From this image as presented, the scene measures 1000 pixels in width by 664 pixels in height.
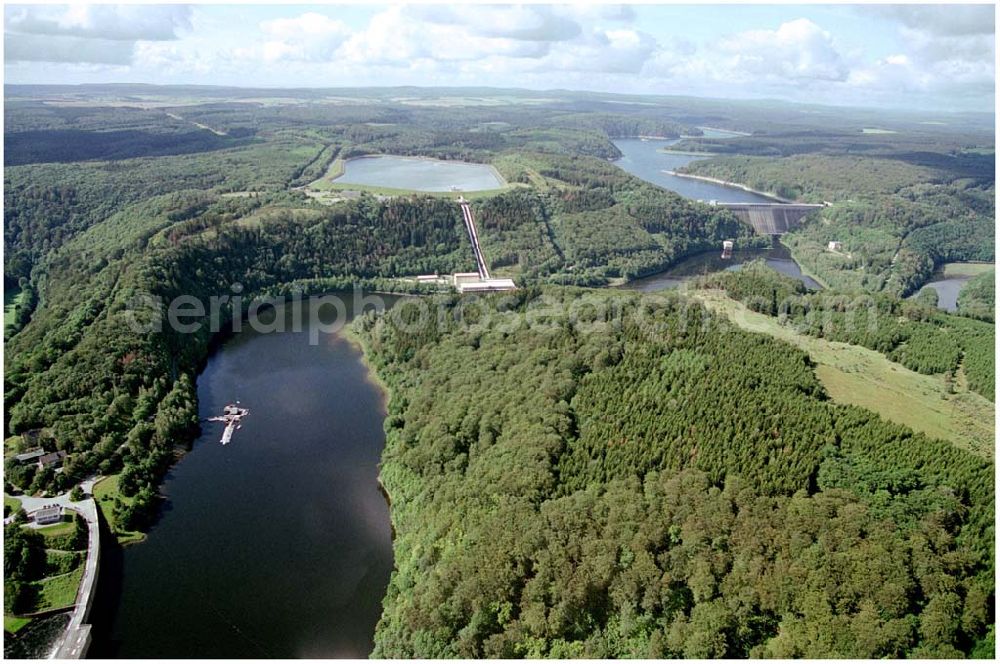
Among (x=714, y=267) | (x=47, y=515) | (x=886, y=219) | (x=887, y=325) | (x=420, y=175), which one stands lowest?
(x=47, y=515)

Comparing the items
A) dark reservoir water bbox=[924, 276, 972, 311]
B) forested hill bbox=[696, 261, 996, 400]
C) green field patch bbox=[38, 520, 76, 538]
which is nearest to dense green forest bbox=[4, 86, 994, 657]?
forested hill bbox=[696, 261, 996, 400]

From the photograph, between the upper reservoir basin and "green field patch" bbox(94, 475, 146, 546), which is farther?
the upper reservoir basin

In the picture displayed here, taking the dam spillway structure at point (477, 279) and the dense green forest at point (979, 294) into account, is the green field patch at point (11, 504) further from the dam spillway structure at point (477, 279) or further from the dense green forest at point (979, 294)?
the dense green forest at point (979, 294)

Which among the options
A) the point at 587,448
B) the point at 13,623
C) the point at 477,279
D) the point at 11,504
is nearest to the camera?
the point at 13,623

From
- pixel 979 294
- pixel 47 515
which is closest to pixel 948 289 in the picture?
pixel 979 294

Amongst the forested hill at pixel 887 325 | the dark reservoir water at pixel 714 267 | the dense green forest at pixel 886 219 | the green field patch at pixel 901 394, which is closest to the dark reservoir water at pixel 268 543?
the green field patch at pixel 901 394

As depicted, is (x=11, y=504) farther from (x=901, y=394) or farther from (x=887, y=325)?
(x=887, y=325)

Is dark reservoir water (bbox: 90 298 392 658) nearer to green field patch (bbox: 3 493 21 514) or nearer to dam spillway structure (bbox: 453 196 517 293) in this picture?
green field patch (bbox: 3 493 21 514)
